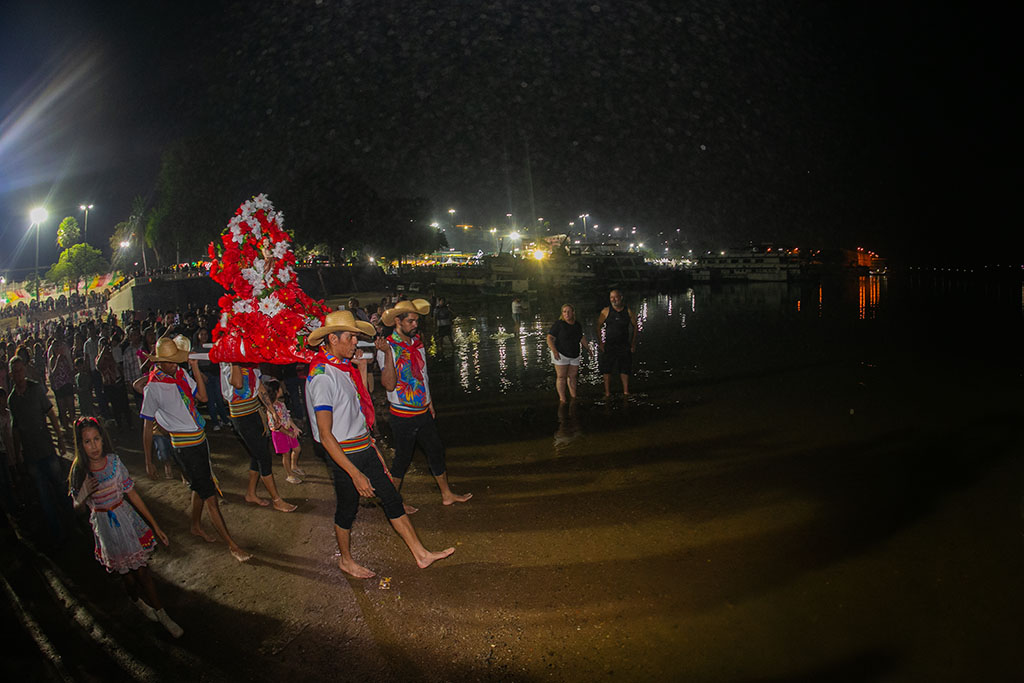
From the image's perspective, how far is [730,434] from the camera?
741cm

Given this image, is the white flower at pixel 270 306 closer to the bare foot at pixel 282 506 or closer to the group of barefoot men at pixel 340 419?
the group of barefoot men at pixel 340 419

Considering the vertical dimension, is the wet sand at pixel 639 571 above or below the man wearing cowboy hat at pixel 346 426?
below

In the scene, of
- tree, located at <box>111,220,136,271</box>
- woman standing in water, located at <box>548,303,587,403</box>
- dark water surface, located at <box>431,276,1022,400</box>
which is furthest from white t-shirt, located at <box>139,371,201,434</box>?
tree, located at <box>111,220,136,271</box>

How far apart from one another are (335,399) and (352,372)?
0.28m

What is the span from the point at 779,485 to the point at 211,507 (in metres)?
5.23

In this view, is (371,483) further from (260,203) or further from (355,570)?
(260,203)

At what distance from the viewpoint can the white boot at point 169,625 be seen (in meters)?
3.76

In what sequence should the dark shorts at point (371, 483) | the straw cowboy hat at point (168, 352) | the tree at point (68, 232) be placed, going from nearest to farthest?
the dark shorts at point (371, 483), the straw cowboy hat at point (168, 352), the tree at point (68, 232)

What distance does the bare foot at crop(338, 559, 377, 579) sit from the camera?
4.33m

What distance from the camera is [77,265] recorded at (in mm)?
51250

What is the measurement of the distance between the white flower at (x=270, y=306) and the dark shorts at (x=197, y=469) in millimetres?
2548

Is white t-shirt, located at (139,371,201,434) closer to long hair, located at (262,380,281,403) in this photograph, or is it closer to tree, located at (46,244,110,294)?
long hair, located at (262,380,281,403)

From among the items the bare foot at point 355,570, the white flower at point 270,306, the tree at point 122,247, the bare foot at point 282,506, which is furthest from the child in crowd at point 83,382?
the tree at point 122,247

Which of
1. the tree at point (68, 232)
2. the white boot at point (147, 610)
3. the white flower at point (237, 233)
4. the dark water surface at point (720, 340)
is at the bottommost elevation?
the dark water surface at point (720, 340)
